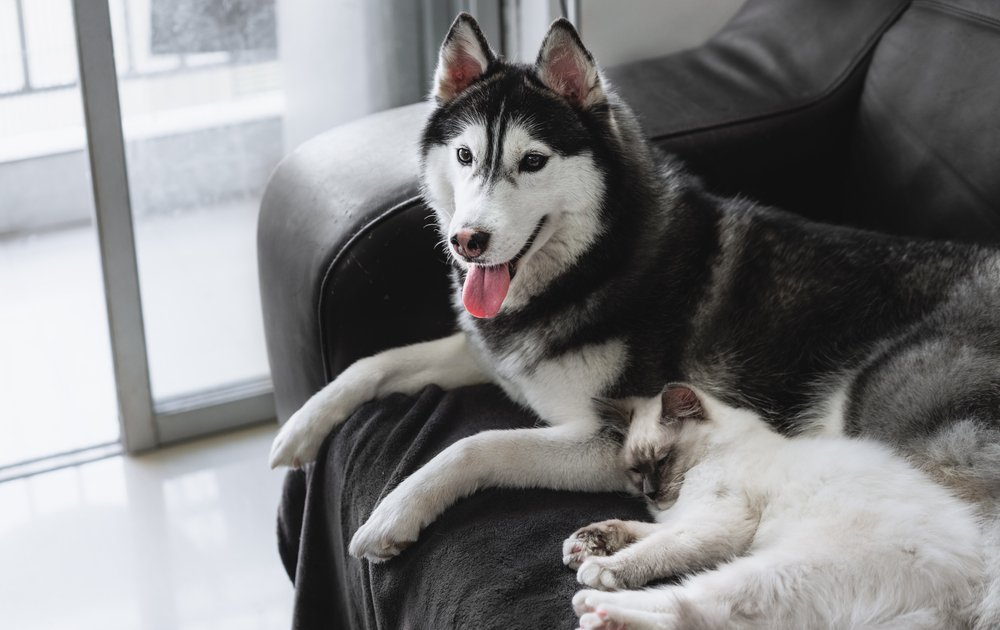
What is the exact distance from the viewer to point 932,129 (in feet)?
6.30

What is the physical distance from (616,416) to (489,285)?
0.86 feet

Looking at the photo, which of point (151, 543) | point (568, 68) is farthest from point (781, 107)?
point (151, 543)

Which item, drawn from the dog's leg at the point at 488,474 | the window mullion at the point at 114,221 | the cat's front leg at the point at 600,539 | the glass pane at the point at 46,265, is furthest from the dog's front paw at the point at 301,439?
the glass pane at the point at 46,265

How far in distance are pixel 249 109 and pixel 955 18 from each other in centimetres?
156

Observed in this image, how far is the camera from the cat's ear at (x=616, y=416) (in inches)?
62.6

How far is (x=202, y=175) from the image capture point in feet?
8.79

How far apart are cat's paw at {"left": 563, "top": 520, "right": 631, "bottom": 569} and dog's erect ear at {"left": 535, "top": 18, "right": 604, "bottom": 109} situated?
1.99 ft

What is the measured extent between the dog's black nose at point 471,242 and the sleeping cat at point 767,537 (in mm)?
318

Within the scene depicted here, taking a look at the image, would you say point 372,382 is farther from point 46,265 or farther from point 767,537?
point 46,265

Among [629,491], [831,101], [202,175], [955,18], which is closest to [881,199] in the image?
[831,101]

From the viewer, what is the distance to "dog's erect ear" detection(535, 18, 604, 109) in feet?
5.18

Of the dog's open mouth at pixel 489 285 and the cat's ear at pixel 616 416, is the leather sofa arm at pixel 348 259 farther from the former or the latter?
the cat's ear at pixel 616 416

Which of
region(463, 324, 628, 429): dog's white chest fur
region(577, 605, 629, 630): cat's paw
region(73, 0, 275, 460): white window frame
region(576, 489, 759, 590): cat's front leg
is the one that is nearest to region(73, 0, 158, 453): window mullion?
region(73, 0, 275, 460): white window frame

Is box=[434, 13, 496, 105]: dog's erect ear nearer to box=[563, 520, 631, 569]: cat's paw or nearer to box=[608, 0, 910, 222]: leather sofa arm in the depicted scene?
box=[608, 0, 910, 222]: leather sofa arm
